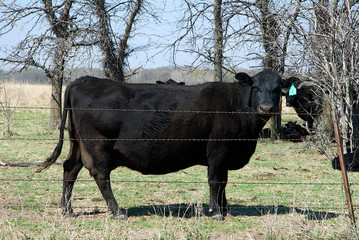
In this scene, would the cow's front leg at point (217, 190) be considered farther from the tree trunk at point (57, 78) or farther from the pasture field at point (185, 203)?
the tree trunk at point (57, 78)

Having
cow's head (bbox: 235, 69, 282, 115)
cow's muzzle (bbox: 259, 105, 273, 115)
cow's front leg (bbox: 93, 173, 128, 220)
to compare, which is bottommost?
cow's front leg (bbox: 93, 173, 128, 220)

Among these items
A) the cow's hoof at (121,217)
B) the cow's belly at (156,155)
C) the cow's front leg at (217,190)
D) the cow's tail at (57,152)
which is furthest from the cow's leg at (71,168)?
the cow's front leg at (217,190)

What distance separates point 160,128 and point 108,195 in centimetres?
A: 121

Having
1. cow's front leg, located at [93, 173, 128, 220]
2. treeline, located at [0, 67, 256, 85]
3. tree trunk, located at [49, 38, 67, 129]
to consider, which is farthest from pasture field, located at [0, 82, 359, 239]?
treeline, located at [0, 67, 256, 85]

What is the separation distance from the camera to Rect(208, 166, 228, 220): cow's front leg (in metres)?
6.86

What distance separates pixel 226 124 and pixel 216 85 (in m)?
0.72

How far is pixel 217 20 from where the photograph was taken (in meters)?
17.0

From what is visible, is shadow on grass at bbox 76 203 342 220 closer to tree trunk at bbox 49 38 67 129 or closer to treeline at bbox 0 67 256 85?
treeline at bbox 0 67 256 85

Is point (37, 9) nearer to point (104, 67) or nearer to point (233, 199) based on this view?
point (104, 67)

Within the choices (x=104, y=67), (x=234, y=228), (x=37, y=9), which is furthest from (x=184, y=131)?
(x=37, y=9)

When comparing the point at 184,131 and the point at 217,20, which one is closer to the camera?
the point at 184,131

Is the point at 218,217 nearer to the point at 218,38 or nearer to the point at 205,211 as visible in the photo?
the point at 205,211

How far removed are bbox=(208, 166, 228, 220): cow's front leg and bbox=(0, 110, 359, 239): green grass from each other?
184 millimetres

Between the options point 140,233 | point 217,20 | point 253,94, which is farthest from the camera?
point 217,20
